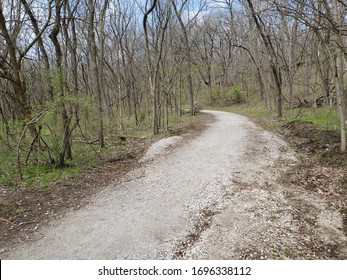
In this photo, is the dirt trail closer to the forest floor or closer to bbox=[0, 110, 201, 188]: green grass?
the forest floor

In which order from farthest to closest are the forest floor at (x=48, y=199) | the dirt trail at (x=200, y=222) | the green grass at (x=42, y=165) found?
1. the green grass at (x=42, y=165)
2. the forest floor at (x=48, y=199)
3. the dirt trail at (x=200, y=222)

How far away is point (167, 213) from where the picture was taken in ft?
13.8

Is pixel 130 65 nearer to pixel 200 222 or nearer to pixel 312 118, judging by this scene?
pixel 312 118

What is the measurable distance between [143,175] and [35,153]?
370 centimetres

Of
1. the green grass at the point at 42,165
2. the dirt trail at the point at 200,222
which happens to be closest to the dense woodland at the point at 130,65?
the green grass at the point at 42,165

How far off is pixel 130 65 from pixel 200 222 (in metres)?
17.4

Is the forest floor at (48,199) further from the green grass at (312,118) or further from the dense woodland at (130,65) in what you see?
the green grass at (312,118)

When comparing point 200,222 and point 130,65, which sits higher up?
point 130,65

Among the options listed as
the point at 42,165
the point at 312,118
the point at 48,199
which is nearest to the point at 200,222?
the point at 48,199

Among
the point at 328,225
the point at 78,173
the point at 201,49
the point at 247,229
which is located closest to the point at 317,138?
the point at 328,225

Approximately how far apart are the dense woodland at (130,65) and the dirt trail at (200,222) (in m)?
2.76

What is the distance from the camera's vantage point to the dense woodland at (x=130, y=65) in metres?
6.35

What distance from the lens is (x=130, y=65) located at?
1897 cm

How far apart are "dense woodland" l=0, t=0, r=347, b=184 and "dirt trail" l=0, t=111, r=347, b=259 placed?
2.76 metres
